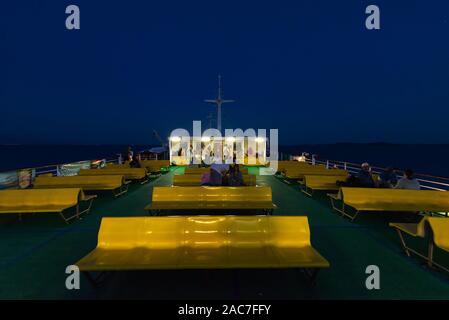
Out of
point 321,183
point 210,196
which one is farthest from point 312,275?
point 321,183

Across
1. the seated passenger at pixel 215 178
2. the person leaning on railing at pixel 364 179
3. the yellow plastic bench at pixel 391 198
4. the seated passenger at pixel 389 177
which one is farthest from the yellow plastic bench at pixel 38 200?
the seated passenger at pixel 389 177

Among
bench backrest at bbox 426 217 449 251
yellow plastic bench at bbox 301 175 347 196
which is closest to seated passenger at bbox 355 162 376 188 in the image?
yellow plastic bench at bbox 301 175 347 196

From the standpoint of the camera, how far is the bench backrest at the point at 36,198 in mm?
6039

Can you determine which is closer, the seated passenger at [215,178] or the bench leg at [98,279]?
the bench leg at [98,279]

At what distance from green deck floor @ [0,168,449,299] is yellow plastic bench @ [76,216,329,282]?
1.28 ft

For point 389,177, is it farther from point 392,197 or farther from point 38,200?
point 38,200

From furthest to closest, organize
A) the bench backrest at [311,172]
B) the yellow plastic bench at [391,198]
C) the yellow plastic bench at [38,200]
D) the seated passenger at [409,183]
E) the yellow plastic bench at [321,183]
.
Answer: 1. the bench backrest at [311,172]
2. the yellow plastic bench at [321,183]
3. the seated passenger at [409,183]
4. the yellow plastic bench at [391,198]
5. the yellow plastic bench at [38,200]

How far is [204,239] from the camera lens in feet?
11.9

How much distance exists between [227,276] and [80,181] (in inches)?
289

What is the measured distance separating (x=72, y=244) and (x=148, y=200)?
12.1 feet

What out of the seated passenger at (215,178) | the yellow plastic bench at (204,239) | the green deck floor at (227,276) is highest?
the seated passenger at (215,178)

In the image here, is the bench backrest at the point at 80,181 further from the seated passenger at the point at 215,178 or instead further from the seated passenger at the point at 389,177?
the seated passenger at the point at 389,177

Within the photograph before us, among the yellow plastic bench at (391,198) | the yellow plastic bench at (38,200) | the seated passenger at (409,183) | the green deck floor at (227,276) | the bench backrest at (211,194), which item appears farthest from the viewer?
the seated passenger at (409,183)
